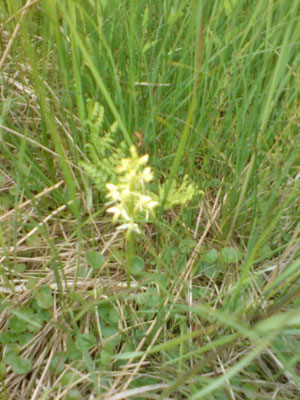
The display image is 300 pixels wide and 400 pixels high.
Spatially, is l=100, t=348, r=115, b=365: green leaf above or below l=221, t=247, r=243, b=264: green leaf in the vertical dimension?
below

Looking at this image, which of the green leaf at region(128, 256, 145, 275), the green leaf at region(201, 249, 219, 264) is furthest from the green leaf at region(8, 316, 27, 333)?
the green leaf at region(201, 249, 219, 264)

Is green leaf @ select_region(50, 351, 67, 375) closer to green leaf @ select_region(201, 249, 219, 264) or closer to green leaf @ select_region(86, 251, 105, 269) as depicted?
green leaf @ select_region(86, 251, 105, 269)

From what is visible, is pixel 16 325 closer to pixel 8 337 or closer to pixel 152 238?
pixel 8 337

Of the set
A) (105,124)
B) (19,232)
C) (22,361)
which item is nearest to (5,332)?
(22,361)

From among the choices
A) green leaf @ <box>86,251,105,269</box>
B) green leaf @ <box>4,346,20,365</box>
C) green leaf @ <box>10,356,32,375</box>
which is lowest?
green leaf @ <box>10,356,32,375</box>

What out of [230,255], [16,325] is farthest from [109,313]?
[230,255]

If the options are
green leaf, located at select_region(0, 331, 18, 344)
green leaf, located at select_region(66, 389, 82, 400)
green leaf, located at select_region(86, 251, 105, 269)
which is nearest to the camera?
green leaf, located at select_region(66, 389, 82, 400)

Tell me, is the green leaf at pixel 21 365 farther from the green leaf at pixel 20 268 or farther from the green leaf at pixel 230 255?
the green leaf at pixel 230 255

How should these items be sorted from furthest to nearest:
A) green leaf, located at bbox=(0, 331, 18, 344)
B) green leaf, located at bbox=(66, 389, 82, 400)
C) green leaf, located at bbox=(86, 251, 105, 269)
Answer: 1. green leaf, located at bbox=(86, 251, 105, 269)
2. green leaf, located at bbox=(0, 331, 18, 344)
3. green leaf, located at bbox=(66, 389, 82, 400)
